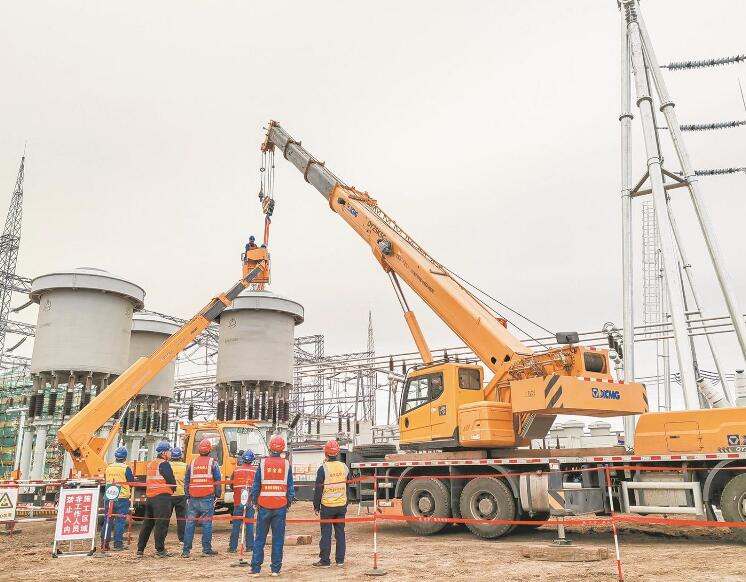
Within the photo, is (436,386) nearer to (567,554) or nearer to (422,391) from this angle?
(422,391)

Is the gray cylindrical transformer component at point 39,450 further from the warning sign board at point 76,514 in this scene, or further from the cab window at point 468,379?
the cab window at point 468,379

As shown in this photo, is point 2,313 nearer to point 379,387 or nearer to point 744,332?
point 379,387

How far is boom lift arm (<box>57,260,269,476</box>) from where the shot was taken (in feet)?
47.3

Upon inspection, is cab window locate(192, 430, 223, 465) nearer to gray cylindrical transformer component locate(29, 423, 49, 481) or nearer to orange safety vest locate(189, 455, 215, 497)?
orange safety vest locate(189, 455, 215, 497)

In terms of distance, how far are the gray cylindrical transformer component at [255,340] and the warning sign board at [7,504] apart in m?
11.7

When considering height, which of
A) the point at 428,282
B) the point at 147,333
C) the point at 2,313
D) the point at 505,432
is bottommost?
the point at 505,432

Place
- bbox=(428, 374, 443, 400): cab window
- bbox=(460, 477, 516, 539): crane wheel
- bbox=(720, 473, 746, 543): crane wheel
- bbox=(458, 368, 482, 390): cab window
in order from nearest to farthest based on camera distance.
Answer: bbox=(720, 473, 746, 543): crane wheel, bbox=(460, 477, 516, 539): crane wheel, bbox=(458, 368, 482, 390): cab window, bbox=(428, 374, 443, 400): cab window

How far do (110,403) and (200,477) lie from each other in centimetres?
533

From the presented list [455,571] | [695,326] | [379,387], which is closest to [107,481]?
[455,571]

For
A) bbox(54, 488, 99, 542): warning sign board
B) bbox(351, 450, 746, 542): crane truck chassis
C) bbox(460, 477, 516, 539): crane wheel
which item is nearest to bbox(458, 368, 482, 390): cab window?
bbox(351, 450, 746, 542): crane truck chassis

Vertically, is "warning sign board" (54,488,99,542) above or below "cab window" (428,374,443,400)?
below

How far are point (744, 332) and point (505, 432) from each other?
700 centimetres

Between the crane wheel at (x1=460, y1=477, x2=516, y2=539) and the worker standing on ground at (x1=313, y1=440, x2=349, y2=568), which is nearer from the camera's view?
the worker standing on ground at (x1=313, y1=440, x2=349, y2=568)

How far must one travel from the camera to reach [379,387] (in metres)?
36.4
